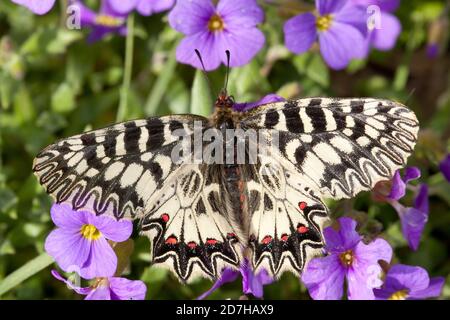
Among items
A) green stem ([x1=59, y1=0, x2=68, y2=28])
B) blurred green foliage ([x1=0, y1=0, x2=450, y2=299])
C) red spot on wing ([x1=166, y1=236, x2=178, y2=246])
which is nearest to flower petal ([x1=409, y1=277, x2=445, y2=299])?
blurred green foliage ([x1=0, y1=0, x2=450, y2=299])

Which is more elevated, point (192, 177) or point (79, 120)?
point (79, 120)

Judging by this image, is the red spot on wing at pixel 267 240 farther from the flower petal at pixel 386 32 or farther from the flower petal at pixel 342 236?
the flower petal at pixel 386 32

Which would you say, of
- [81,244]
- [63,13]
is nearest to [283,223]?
[81,244]

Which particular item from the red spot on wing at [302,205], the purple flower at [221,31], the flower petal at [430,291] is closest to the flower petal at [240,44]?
the purple flower at [221,31]

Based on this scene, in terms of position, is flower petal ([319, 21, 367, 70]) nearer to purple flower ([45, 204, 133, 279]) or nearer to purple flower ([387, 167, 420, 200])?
purple flower ([387, 167, 420, 200])
